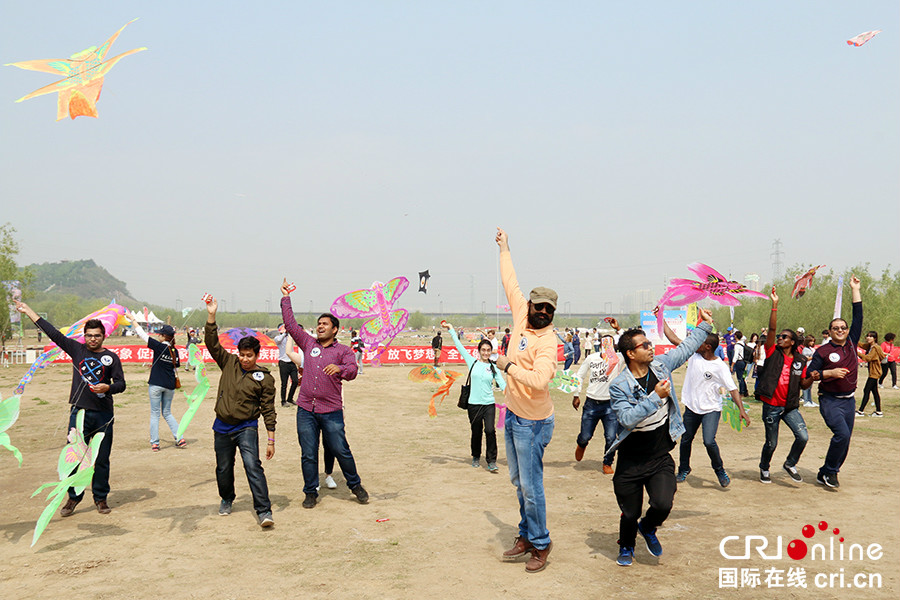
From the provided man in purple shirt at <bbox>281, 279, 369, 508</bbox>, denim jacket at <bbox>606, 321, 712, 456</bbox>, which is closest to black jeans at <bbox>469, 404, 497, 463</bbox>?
man in purple shirt at <bbox>281, 279, 369, 508</bbox>

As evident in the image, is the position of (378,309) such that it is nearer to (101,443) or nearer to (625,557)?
(101,443)

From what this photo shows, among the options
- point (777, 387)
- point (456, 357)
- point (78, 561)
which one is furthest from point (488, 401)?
point (456, 357)

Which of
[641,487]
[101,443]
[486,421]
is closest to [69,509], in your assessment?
[101,443]

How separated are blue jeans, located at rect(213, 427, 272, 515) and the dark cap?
3173 mm

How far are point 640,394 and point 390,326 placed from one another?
15.5 ft

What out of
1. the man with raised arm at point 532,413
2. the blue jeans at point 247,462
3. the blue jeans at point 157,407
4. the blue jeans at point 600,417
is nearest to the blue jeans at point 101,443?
the blue jeans at point 247,462

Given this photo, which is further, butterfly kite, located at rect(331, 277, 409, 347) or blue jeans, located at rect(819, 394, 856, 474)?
butterfly kite, located at rect(331, 277, 409, 347)

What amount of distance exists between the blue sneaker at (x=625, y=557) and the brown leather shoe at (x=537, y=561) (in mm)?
607

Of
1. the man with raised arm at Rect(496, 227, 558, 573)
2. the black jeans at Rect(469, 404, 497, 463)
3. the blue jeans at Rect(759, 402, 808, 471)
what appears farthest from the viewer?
the black jeans at Rect(469, 404, 497, 463)

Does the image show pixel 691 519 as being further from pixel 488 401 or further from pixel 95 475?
pixel 95 475

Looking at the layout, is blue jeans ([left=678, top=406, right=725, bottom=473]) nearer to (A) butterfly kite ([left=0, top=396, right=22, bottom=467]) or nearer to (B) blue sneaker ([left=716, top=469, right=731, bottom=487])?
(B) blue sneaker ([left=716, top=469, right=731, bottom=487])

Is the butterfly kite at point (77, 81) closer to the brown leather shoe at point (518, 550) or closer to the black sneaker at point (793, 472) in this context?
the brown leather shoe at point (518, 550)

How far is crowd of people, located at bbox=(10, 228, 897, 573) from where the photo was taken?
16.1 feet

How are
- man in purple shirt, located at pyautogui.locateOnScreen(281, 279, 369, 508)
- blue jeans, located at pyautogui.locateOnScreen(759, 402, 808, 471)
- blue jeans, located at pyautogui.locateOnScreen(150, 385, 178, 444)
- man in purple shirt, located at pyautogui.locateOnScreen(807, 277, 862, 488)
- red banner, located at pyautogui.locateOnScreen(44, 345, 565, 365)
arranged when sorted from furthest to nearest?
red banner, located at pyautogui.locateOnScreen(44, 345, 565, 365) < blue jeans, located at pyautogui.locateOnScreen(150, 385, 178, 444) < blue jeans, located at pyautogui.locateOnScreen(759, 402, 808, 471) < man in purple shirt, located at pyautogui.locateOnScreen(807, 277, 862, 488) < man in purple shirt, located at pyautogui.locateOnScreen(281, 279, 369, 508)
